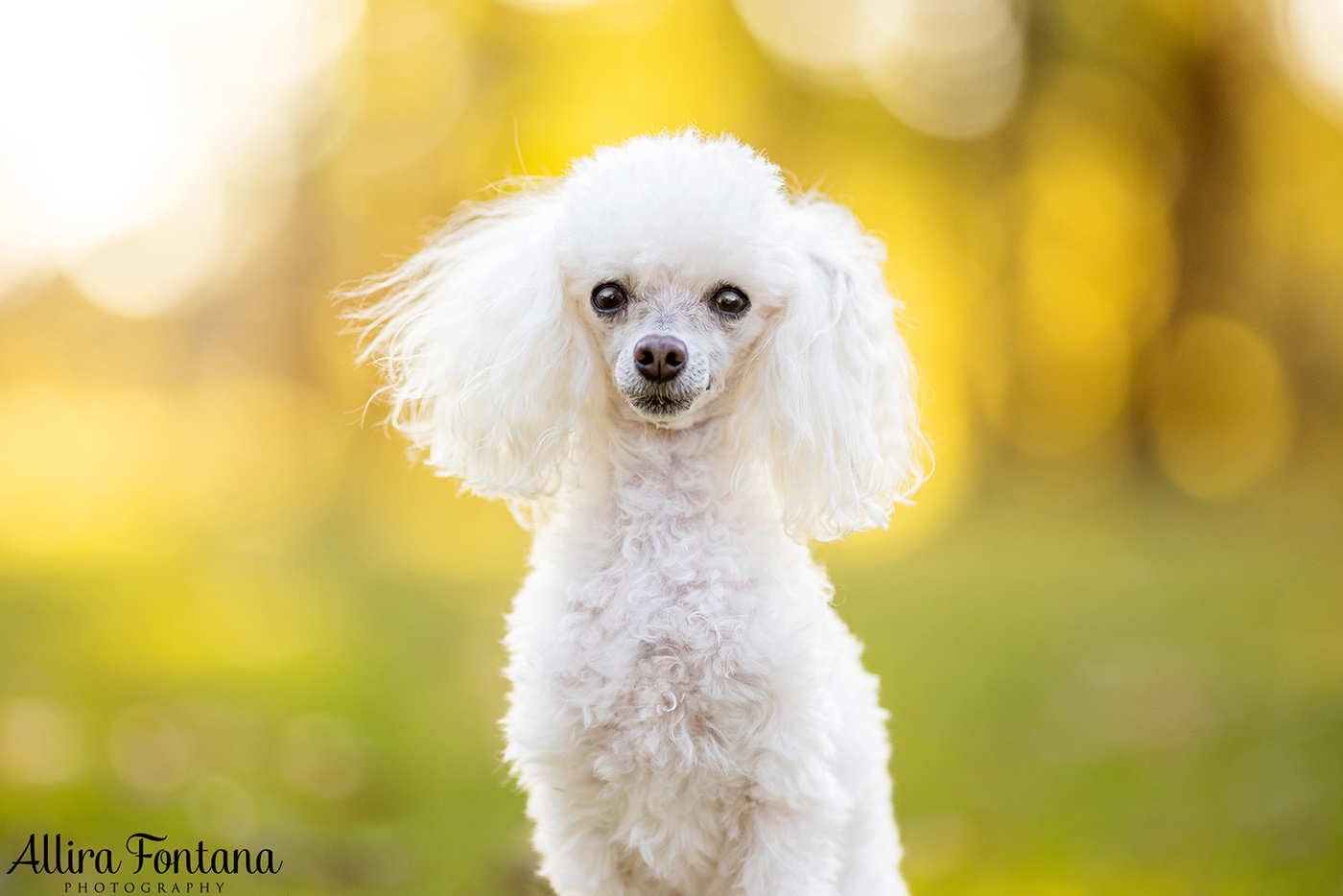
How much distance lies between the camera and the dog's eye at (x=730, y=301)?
1.81 metres

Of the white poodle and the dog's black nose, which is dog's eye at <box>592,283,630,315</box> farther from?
the dog's black nose

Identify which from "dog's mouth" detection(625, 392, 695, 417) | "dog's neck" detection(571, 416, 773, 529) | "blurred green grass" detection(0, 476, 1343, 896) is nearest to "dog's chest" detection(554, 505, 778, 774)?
"dog's neck" detection(571, 416, 773, 529)

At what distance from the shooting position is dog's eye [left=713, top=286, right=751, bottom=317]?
1811mm

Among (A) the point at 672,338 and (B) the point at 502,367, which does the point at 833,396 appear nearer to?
(A) the point at 672,338

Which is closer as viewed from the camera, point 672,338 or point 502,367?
point 672,338

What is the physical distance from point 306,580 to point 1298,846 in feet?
16.4

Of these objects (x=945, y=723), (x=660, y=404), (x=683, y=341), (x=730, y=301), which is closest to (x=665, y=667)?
(x=660, y=404)

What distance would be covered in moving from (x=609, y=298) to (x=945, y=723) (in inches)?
115

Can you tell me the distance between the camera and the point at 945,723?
4.07 metres

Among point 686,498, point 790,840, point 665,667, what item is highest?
point 686,498

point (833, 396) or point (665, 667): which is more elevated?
point (833, 396)

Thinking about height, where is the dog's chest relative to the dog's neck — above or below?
below

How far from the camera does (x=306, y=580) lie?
19.2 feet

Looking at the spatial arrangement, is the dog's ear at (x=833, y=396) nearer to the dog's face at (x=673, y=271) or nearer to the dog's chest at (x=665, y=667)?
the dog's face at (x=673, y=271)
